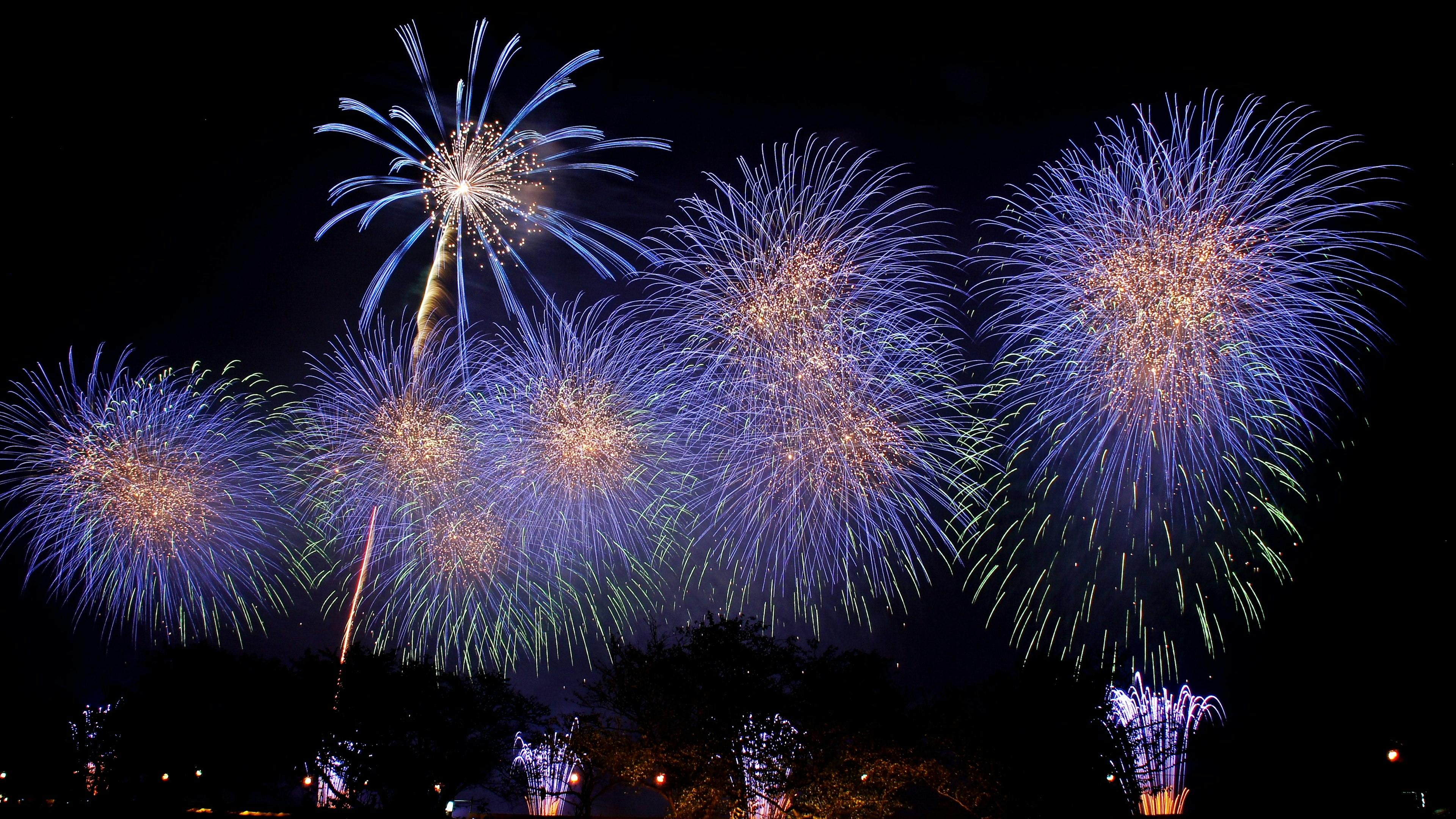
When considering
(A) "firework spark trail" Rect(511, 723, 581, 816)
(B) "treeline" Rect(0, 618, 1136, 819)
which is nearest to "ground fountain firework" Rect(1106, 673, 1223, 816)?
(B) "treeline" Rect(0, 618, 1136, 819)

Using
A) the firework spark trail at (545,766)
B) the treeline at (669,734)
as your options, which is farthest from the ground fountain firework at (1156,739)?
the firework spark trail at (545,766)

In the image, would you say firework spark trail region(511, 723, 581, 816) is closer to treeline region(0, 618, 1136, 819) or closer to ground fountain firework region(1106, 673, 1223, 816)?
treeline region(0, 618, 1136, 819)

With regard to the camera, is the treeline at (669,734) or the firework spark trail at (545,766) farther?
the firework spark trail at (545,766)

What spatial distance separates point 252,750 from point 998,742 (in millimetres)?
30928

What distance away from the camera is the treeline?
30.9 meters

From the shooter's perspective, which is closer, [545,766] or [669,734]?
[669,734]

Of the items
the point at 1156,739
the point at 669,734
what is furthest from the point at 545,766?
the point at 1156,739

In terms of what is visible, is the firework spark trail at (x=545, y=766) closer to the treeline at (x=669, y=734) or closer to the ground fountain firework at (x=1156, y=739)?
the treeline at (x=669, y=734)

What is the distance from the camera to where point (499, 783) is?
125ft

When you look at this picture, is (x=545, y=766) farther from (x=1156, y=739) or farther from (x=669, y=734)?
(x=1156, y=739)

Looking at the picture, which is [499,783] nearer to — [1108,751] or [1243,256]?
[1108,751]

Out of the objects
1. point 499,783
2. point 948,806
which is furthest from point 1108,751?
point 499,783

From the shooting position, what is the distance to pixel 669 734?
31234 mm

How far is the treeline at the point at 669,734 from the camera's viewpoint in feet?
101
